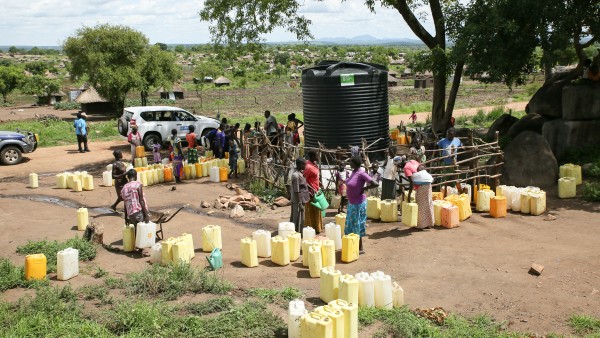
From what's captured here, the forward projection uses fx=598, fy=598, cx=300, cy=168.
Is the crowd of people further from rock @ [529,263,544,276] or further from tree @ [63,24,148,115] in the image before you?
tree @ [63,24,148,115]

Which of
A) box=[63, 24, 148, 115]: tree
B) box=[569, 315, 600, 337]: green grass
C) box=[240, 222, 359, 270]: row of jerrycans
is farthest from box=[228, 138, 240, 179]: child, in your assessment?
box=[63, 24, 148, 115]: tree

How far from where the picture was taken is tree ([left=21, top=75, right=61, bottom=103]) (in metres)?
45.3

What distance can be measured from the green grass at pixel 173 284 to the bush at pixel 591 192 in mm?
8023

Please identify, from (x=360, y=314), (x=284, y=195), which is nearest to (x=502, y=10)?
(x=284, y=195)

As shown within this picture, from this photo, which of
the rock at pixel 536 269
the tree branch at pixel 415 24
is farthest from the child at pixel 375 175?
the tree branch at pixel 415 24

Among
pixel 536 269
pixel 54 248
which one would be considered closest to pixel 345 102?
pixel 536 269

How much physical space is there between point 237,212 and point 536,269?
602 centimetres

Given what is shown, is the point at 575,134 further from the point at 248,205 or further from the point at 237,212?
the point at 237,212

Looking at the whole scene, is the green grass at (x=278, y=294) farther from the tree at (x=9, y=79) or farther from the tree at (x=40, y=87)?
the tree at (x=9, y=79)

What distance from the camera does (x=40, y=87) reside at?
46000 mm

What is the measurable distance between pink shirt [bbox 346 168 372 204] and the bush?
572 cm

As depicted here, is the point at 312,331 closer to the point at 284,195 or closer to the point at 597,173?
the point at 284,195

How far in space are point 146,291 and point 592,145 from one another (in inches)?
467

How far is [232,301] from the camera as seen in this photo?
7.28 meters
